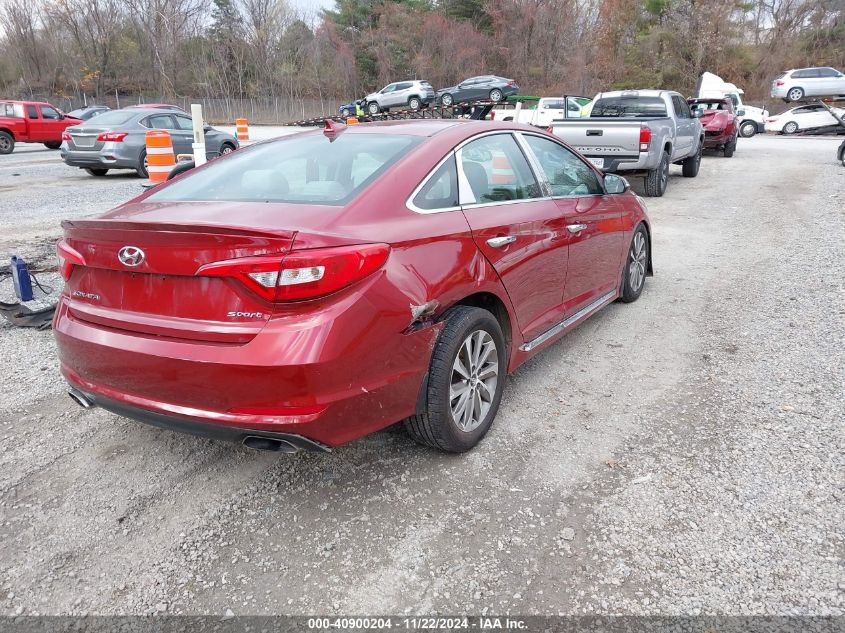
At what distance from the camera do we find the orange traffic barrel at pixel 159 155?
9.73 m

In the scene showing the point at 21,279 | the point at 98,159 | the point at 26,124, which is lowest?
the point at 21,279

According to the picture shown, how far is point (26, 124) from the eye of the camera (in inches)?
899

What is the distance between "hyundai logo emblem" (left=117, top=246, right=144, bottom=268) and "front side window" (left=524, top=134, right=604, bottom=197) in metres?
2.53

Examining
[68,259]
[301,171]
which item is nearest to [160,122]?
[301,171]

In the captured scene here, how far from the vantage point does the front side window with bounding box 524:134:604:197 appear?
13.4 ft

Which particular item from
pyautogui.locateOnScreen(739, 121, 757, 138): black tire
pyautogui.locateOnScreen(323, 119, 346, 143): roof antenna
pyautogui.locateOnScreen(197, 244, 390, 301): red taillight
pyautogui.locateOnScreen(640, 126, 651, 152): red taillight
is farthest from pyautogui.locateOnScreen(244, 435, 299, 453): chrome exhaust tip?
pyautogui.locateOnScreen(739, 121, 757, 138): black tire

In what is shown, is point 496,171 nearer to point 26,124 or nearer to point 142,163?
point 142,163

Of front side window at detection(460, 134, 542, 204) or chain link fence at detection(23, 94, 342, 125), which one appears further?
chain link fence at detection(23, 94, 342, 125)

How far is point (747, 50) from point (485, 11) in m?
20.9

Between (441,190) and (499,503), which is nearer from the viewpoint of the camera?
(499,503)

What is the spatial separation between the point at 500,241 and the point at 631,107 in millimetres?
10517

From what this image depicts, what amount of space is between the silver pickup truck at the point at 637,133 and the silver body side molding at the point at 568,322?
218 inches

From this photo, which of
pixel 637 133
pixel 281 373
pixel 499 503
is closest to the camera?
pixel 281 373

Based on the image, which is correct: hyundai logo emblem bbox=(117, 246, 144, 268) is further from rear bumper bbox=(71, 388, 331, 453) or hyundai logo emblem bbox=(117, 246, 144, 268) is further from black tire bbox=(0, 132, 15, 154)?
black tire bbox=(0, 132, 15, 154)
